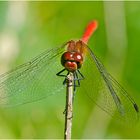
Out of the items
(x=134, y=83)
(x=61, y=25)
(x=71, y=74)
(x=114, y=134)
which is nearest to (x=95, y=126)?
(x=114, y=134)

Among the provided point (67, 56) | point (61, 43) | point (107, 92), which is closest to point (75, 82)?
point (107, 92)

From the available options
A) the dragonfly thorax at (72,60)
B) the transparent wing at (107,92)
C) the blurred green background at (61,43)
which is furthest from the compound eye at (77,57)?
the blurred green background at (61,43)

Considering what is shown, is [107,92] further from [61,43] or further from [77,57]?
[61,43]

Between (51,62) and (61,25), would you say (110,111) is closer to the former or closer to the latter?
(51,62)

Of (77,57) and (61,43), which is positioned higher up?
(61,43)

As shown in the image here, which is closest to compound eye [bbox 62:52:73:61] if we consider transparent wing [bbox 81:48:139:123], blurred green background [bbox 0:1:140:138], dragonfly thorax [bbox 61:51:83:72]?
dragonfly thorax [bbox 61:51:83:72]

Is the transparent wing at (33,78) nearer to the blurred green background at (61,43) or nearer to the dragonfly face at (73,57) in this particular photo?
the dragonfly face at (73,57)

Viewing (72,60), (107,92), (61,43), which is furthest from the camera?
(61,43)
